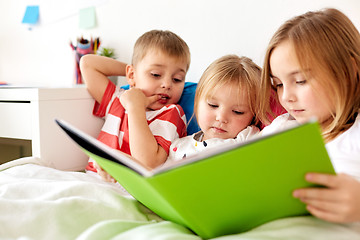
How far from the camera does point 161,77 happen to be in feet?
4.52

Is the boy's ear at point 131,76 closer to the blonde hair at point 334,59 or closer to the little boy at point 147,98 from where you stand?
the little boy at point 147,98

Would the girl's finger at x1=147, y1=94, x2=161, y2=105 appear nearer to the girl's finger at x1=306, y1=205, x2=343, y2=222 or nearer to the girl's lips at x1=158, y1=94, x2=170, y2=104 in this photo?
the girl's lips at x1=158, y1=94, x2=170, y2=104

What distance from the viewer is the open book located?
505 millimetres

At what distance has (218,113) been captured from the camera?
1.14 meters

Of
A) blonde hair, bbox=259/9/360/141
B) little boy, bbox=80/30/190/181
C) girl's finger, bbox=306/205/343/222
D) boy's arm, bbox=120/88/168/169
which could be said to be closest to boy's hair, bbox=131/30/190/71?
little boy, bbox=80/30/190/181

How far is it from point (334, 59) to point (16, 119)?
45.8 inches

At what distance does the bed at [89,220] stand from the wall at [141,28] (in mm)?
823

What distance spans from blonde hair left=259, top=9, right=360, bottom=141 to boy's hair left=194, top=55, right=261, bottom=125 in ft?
0.98

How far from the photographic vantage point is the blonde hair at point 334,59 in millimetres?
808

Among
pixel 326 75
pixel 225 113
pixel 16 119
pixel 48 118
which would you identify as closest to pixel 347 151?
pixel 326 75

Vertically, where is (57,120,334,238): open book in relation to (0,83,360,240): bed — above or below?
above

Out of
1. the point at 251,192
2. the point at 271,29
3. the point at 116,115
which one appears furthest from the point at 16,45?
the point at 251,192

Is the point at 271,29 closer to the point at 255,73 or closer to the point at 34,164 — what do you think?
the point at 255,73

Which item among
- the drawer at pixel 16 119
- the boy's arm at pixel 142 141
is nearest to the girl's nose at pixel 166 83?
the boy's arm at pixel 142 141
